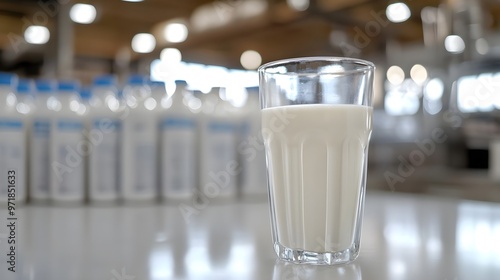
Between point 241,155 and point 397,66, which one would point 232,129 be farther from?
point 397,66

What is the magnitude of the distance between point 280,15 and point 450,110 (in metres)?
1.12

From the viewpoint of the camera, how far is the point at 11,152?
96 cm

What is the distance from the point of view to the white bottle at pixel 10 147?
93cm

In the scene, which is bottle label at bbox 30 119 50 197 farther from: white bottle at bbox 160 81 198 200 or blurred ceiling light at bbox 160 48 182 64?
blurred ceiling light at bbox 160 48 182 64

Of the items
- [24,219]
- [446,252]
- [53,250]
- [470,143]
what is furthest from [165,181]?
[470,143]

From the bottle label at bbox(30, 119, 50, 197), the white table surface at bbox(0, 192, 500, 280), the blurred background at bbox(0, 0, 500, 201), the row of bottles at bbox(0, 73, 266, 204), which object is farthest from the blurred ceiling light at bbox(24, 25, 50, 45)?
the white table surface at bbox(0, 192, 500, 280)

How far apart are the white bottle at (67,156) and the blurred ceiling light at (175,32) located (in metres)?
2.32

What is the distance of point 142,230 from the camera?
0.72 metres

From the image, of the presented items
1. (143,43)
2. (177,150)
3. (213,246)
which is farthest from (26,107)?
(143,43)

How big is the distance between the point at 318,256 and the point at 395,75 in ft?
10.2

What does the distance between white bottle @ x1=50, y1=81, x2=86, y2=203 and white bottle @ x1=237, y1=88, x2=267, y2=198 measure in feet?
1.30

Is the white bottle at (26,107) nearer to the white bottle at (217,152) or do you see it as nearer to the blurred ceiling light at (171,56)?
the white bottle at (217,152)

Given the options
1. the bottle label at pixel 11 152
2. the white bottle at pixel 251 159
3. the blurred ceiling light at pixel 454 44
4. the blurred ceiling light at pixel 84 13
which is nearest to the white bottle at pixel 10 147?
the bottle label at pixel 11 152

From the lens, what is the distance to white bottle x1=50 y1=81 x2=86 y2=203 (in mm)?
1027
